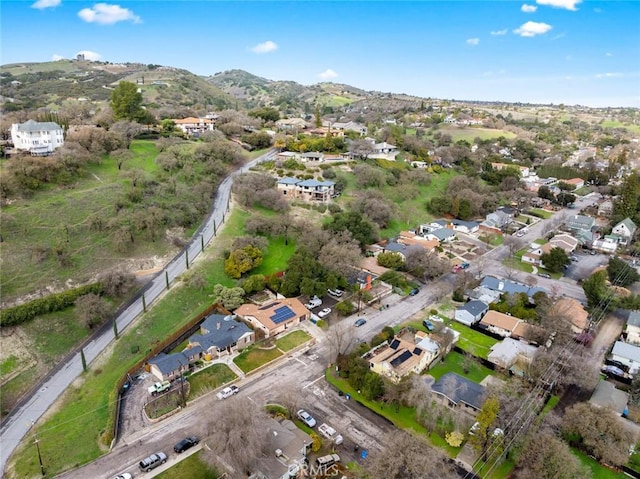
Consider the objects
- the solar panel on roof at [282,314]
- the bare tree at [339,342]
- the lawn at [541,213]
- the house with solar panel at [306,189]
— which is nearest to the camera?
the bare tree at [339,342]

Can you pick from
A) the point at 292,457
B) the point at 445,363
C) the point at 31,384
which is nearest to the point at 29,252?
the point at 31,384

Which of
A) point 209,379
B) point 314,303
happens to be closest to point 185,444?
point 209,379

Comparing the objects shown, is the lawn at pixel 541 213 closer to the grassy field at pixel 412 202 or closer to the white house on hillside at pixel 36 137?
the grassy field at pixel 412 202

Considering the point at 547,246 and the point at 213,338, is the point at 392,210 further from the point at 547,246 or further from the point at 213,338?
the point at 213,338

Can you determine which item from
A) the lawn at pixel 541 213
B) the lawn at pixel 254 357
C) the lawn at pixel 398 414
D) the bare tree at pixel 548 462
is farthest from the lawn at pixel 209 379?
the lawn at pixel 541 213

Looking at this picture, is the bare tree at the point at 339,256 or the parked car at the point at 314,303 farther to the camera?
the bare tree at the point at 339,256

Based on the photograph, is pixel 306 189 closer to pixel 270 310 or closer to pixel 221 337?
pixel 270 310

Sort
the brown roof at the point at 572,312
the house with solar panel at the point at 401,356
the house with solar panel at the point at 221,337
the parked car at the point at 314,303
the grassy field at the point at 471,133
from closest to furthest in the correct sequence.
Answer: the house with solar panel at the point at 401,356, the house with solar panel at the point at 221,337, the brown roof at the point at 572,312, the parked car at the point at 314,303, the grassy field at the point at 471,133

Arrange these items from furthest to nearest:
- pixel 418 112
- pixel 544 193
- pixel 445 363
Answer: pixel 418 112, pixel 544 193, pixel 445 363
